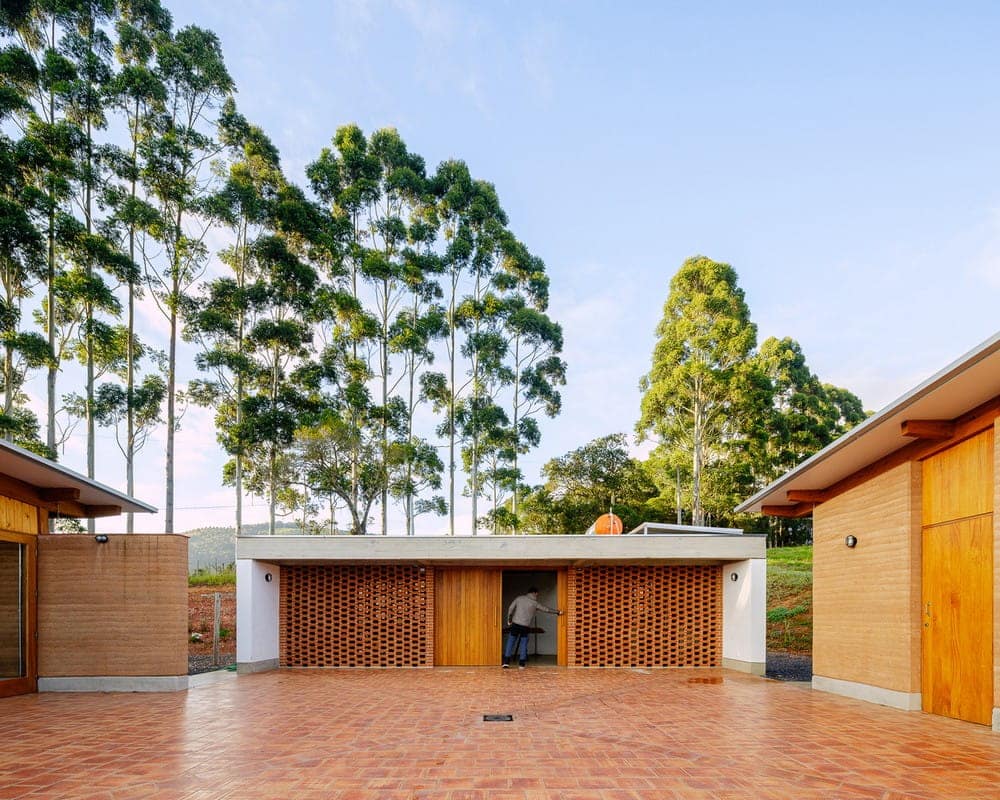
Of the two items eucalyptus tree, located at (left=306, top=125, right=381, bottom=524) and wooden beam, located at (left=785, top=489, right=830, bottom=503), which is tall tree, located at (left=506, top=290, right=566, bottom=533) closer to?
eucalyptus tree, located at (left=306, top=125, right=381, bottom=524)

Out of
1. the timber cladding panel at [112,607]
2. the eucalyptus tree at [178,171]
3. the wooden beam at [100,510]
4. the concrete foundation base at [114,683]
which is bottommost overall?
the concrete foundation base at [114,683]

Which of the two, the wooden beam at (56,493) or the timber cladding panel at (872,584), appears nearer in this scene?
the timber cladding panel at (872,584)

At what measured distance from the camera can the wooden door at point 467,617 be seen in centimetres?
1142

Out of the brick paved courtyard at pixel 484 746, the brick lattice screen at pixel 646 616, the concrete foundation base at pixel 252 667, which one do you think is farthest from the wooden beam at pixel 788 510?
the concrete foundation base at pixel 252 667

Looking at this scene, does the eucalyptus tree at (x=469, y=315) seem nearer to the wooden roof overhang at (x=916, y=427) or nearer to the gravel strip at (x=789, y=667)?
→ the gravel strip at (x=789, y=667)

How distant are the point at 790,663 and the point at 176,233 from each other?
18.7 metres

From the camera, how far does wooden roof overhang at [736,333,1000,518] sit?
5.12m

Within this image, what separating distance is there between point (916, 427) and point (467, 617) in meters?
7.76

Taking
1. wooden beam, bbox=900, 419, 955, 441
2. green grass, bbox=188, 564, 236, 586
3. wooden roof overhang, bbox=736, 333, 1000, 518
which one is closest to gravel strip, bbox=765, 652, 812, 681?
wooden roof overhang, bbox=736, 333, 1000, 518

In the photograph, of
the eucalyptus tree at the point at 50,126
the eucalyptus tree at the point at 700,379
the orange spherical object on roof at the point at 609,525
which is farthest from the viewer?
the eucalyptus tree at the point at 700,379

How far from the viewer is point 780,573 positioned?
19.5m

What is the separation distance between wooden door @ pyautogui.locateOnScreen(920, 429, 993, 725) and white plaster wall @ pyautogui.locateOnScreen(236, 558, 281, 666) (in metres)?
8.95

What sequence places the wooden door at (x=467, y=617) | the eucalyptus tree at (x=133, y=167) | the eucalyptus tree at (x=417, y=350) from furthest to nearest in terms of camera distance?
the eucalyptus tree at (x=417, y=350)
the eucalyptus tree at (x=133, y=167)
the wooden door at (x=467, y=617)

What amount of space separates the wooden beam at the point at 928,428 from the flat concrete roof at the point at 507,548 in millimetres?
4304
